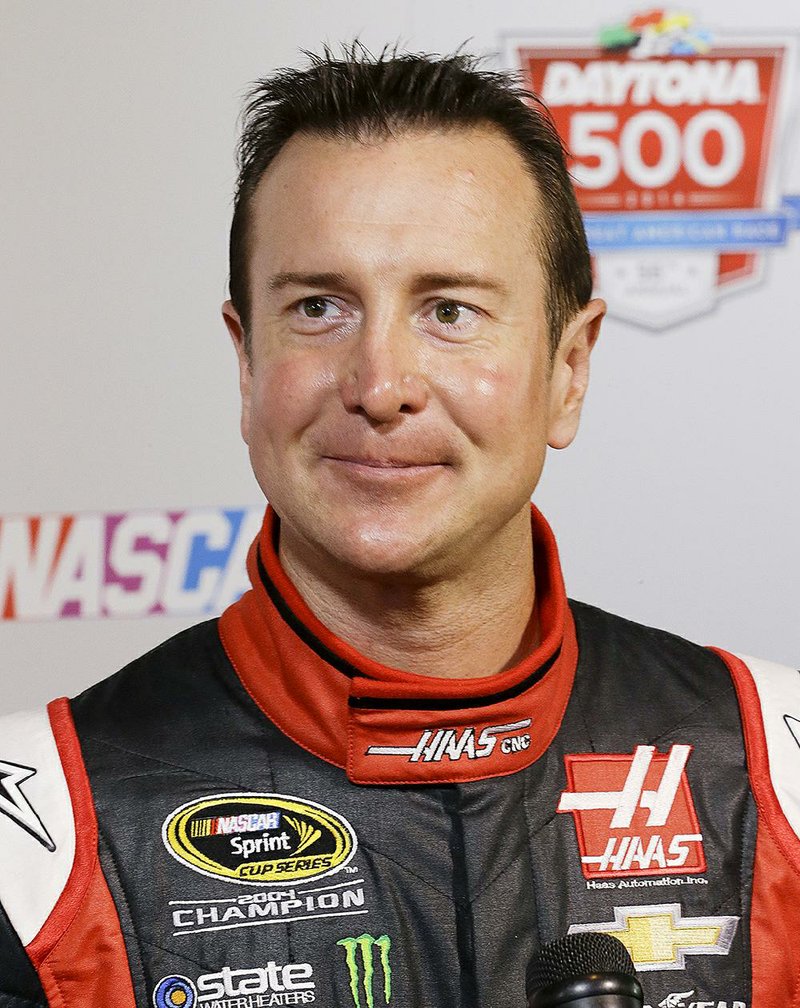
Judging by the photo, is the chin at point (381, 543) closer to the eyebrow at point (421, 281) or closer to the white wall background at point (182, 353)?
the eyebrow at point (421, 281)

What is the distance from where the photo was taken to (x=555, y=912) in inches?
47.5

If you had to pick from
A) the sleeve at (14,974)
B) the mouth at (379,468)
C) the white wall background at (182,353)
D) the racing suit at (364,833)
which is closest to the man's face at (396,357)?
the mouth at (379,468)

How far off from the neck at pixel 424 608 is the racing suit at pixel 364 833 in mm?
30

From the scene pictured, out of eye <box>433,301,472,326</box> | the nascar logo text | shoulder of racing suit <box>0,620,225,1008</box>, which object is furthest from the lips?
the nascar logo text

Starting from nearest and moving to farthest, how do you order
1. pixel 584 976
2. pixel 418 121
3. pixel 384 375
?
pixel 584 976
pixel 384 375
pixel 418 121

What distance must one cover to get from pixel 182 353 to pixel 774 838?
1.02 metres

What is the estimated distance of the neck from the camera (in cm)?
124

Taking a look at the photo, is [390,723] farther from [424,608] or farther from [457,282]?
[457,282]

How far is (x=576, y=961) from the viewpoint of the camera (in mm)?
832

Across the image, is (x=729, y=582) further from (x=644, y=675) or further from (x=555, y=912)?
(x=555, y=912)

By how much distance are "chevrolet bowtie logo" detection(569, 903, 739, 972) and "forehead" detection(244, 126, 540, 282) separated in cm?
51

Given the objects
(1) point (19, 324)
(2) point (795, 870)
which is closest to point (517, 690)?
(2) point (795, 870)

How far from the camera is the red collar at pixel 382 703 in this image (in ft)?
3.91

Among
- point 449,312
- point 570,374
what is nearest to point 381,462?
point 449,312
